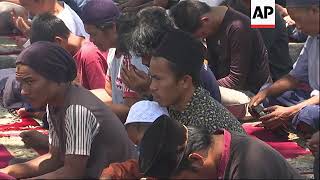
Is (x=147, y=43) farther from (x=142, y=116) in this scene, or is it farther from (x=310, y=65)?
(x=310, y=65)

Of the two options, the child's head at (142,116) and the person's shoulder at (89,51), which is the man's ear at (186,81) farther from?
the person's shoulder at (89,51)

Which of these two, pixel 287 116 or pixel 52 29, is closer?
pixel 287 116

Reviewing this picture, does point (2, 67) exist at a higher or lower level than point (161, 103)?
lower

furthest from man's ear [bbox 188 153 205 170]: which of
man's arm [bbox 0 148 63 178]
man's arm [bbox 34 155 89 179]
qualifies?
man's arm [bbox 0 148 63 178]

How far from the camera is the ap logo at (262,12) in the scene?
17.5 feet

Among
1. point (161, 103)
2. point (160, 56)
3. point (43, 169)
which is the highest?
point (160, 56)

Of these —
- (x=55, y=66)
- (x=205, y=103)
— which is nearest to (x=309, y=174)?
(x=205, y=103)

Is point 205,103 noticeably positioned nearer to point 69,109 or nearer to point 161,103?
point 161,103

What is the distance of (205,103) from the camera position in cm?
356

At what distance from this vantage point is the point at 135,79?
429 cm

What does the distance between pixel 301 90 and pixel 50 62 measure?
1.98m

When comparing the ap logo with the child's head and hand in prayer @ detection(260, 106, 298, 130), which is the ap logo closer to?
hand in prayer @ detection(260, 106, 298, 130)

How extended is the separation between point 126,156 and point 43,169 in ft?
1.68

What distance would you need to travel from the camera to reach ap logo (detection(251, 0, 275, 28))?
533 centimetres
